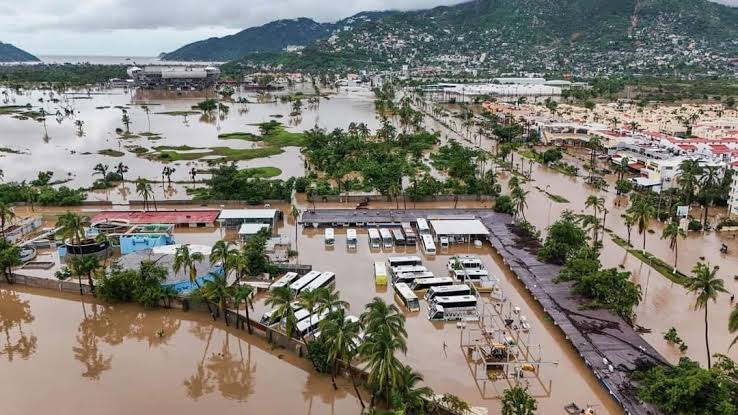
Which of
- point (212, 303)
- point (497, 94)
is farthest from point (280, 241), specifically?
point (497, 94)

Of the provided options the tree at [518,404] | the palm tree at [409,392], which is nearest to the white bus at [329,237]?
the palm tree at [409,392]

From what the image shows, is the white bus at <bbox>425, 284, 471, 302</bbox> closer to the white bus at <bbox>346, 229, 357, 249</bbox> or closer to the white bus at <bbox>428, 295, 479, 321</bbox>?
the white bus at <bbox>428, 295, 479, 321</bbox>

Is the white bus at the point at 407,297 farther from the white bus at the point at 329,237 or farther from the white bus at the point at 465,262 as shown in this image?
the white bus at the point at 329,237

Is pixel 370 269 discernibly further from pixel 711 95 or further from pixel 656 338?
pixel 711 95

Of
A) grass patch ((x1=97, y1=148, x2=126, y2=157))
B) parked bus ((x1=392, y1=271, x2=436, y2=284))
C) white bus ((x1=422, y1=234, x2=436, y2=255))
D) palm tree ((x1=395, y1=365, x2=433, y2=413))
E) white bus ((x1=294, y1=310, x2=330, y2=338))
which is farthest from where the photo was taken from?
grass patch ((x1=97, y1=148, x2=126, y2=157))

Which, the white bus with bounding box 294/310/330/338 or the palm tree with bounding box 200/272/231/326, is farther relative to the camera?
the palm tree with bounding box 200/272/231/326

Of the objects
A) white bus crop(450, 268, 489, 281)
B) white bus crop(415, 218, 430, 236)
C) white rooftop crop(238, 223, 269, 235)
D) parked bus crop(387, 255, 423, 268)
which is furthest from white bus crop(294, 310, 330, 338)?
white bus crop(415, 218, 430, 236)

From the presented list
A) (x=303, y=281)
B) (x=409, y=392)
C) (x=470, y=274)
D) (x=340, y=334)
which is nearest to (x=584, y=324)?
(x=470, y=274)
